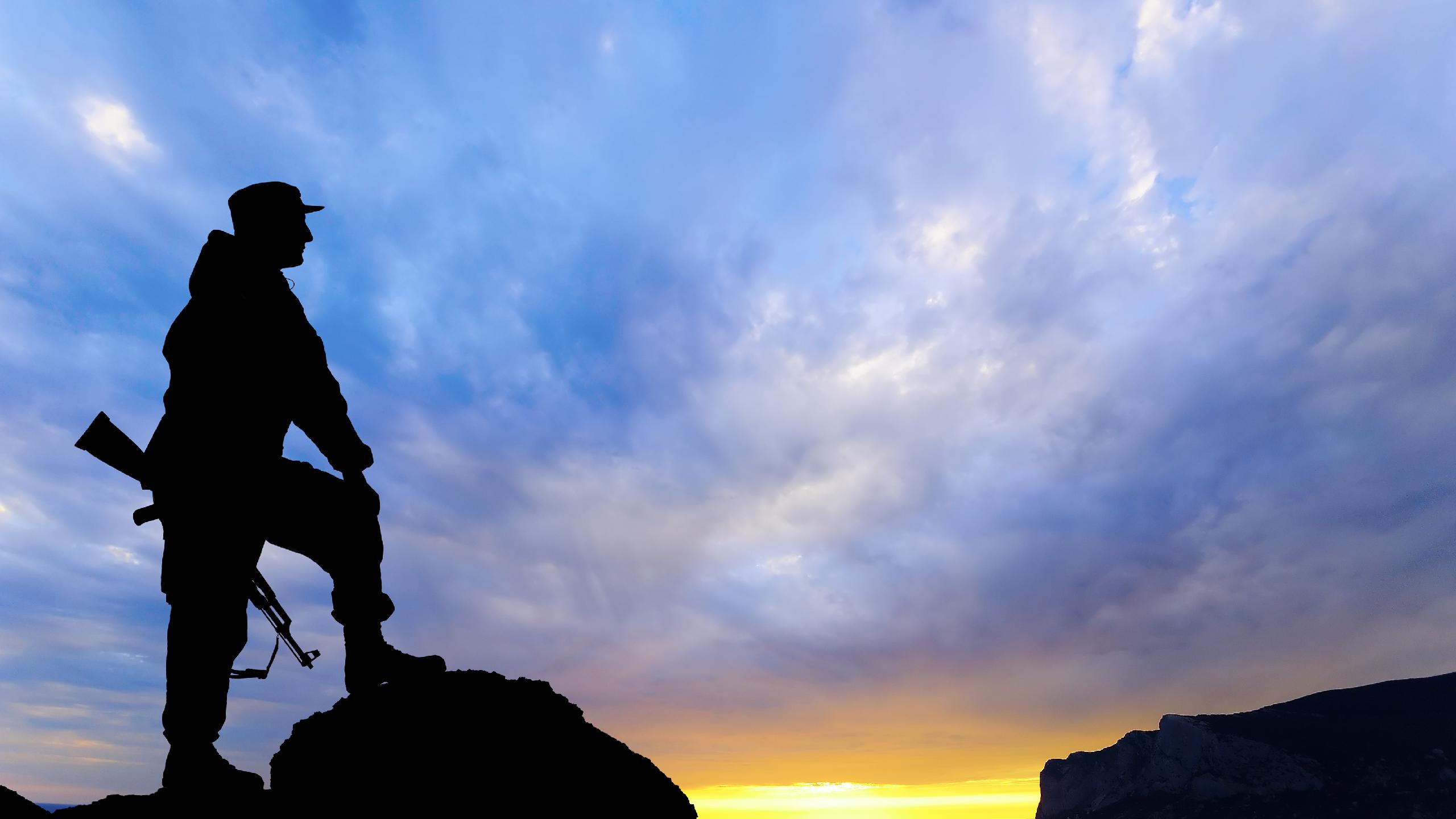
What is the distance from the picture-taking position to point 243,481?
5.82m

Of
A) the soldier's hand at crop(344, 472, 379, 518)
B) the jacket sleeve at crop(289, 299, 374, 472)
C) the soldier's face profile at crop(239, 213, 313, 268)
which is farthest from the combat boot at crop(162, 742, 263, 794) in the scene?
the soldier's face profile at crop(239, 213, 313, 268)

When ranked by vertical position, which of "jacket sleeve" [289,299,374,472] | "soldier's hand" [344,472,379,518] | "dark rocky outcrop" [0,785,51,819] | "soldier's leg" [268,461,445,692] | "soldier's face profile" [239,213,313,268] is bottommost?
"dark rocky outcrop" [0,785,51,819]

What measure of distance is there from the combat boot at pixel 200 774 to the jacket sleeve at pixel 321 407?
8.01 feet

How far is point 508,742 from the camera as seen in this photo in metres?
5.99

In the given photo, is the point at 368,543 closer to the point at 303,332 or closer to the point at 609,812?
the point at 303,332

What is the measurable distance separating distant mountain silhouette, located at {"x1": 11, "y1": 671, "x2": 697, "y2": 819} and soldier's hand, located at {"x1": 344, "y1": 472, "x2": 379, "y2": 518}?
1587mm

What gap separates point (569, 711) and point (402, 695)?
4.96 ft

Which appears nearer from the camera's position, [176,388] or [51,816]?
[51,816]

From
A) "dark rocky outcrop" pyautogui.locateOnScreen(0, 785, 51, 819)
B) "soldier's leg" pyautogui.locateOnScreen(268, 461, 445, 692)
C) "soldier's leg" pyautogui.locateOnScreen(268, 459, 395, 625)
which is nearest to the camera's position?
"dark rocky outcrop" pyautogui.locateOnScreen(0, 785, 51, 819)

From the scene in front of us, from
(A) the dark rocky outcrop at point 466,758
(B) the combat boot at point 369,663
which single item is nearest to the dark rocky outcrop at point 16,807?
(A) the dark rocky outcrop at point 466,758

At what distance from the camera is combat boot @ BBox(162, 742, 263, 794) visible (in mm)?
5254

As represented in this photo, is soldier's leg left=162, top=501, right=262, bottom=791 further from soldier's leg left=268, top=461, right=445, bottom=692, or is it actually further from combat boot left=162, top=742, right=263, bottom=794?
soldier's leg left=268, top=461, right=445, bottom=692

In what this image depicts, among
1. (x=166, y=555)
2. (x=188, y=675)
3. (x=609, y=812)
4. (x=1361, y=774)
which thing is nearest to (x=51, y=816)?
(x=188, y=675)

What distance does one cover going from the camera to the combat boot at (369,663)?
254 inches
